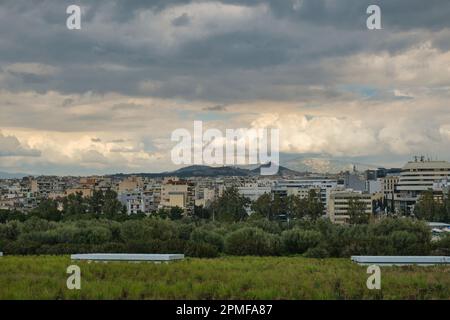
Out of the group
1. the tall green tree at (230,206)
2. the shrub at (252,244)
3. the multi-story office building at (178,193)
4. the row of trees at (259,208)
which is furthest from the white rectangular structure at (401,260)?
the multi-story office building at (178,193)

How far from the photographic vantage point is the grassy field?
12.0m

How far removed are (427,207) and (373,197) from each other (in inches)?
2034

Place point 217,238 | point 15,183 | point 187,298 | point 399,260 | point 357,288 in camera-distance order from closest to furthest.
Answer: point 187,298 → point 357,288 → point 399,260 → point 217,238 → point 15,183

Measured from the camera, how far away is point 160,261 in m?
16.5

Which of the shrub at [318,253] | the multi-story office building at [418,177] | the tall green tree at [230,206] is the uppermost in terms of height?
the multi-story office building at [418,177]

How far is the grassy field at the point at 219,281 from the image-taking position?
12031 millimetres

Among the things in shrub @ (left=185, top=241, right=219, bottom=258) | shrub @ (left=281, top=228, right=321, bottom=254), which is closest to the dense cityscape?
shrub @ (left=281, top=228, right=321, bottom=254)

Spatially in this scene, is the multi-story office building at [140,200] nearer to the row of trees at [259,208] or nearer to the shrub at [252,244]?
the row of trees at [259,208]

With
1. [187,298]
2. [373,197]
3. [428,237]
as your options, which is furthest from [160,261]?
[373,197]

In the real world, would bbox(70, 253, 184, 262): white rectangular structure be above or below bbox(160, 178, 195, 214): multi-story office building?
below

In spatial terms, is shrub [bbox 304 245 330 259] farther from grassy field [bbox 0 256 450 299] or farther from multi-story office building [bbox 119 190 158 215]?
multi-story office building [bbox 119 190 158 215]

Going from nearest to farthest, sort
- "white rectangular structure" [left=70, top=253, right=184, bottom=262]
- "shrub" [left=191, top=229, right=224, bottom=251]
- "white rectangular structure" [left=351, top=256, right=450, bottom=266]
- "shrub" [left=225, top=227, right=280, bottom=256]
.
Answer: "white rectangular structure" [left=351, top=256, right=450, bottom=266] → "white rectangular structure" [left=70, top=253, right=184, bottom=262] → "shrub" [left=225, top=227, right=280, bottom=256] → "shrub" [left=191, top=229, right=224, bottom=251]

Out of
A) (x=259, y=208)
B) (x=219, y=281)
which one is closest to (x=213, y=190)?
(x=259, y=208)
